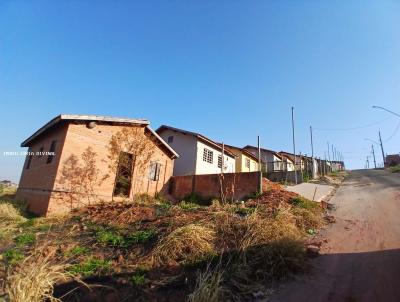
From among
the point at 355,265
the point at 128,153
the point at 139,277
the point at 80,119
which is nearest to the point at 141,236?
the point at 139,277

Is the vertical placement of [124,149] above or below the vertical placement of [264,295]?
above

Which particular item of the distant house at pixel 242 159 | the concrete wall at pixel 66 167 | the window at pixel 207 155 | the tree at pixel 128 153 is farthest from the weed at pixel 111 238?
the distant house at pixel 242 159

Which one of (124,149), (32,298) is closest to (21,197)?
(124,149)

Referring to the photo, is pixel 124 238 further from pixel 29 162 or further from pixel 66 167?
pixel 29 162

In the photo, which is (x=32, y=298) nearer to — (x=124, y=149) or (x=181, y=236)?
→ (x=181, y=236)

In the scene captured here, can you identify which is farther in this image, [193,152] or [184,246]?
[193,152]

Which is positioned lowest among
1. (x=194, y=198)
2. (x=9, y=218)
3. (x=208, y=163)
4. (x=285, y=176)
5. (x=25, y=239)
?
(x=25, y=239)

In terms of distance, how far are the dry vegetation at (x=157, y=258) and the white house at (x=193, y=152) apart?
→ 12.6m

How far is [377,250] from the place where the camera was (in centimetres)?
714

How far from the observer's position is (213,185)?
1731cm

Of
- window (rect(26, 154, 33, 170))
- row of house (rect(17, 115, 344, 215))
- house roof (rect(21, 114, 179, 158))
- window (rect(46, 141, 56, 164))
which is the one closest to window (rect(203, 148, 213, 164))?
row of house (rect(17, 115, 344, 215))

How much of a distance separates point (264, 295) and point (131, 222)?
6333 mm

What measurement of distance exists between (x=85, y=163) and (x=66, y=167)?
101 cm

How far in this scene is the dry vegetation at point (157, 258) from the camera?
4984 mm
